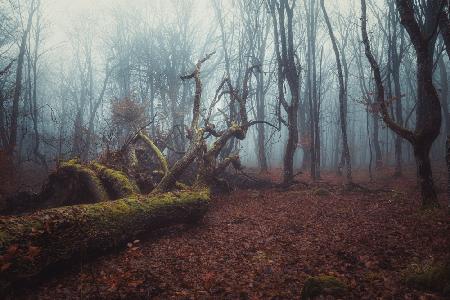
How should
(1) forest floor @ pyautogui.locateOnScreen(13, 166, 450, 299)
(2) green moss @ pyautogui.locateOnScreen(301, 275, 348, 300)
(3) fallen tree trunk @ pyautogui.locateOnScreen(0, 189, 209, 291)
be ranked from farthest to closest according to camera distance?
(1) forest floor @ pyautogui.locateOnScreen(13, 166, 450, 299), (3) fallen tree trunk @ pyautogui.locateOnScreen(0, 189, 209, 291), (2) green moss @ pyautogui.locateOnScreen(301, 275, 348, 300)

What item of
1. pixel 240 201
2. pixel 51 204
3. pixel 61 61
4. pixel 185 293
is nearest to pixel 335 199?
pixel 240 201

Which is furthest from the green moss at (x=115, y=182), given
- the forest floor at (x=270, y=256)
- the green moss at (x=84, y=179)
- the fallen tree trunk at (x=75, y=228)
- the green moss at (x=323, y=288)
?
the green moss at (x=323, y=288)

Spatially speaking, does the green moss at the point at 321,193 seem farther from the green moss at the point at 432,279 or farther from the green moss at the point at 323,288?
the green moss at the point at 323,288

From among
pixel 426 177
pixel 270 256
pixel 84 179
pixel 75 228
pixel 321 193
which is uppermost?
pixel 84 179

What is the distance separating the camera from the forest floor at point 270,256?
448 centimetres

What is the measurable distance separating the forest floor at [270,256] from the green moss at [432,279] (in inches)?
5.4

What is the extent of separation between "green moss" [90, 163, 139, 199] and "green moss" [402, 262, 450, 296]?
669 centimetres

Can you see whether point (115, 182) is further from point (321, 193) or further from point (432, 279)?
point (432, 279)

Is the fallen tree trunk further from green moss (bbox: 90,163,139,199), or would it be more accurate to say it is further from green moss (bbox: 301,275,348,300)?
green moss (bbox: 301,275,348,300)

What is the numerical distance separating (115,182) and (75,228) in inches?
143

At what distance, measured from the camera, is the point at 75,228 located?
5199 millimetres

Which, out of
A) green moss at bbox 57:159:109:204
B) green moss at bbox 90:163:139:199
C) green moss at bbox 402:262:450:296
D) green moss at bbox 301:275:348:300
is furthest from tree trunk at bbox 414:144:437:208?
green moss at bbox 57:159:109:204

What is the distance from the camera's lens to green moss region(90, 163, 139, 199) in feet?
27.8

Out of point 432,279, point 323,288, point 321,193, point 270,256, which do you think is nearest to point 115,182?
point 270,256
